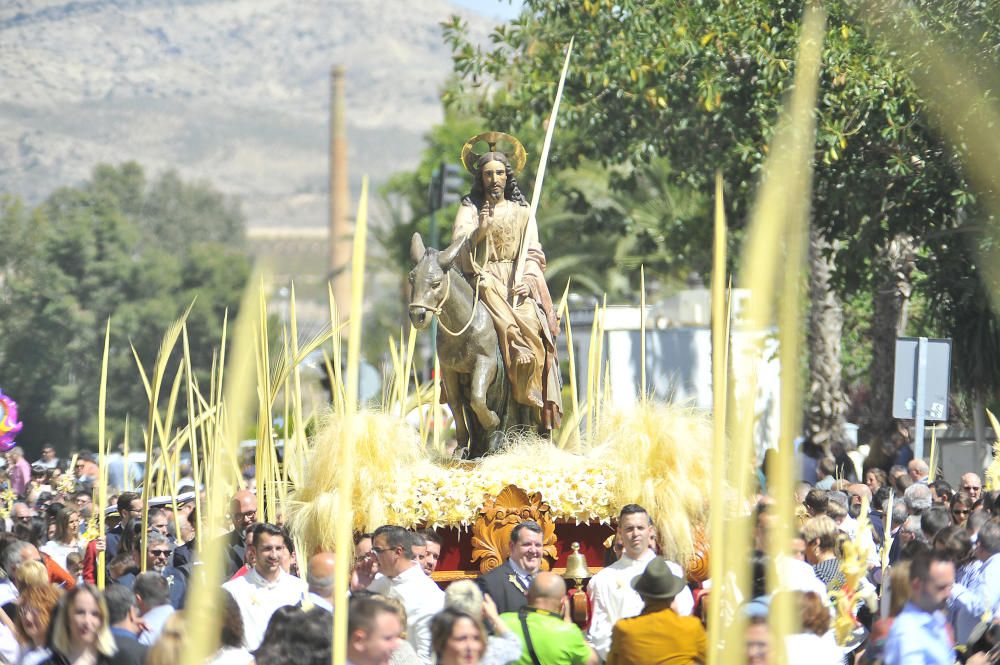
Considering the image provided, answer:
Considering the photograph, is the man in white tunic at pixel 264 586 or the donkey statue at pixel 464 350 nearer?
the man in white tunic at pixel 264 586

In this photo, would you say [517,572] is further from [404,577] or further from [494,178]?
[494,178]

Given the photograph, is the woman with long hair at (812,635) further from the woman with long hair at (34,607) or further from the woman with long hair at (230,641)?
the woman with long hair at (34,607)

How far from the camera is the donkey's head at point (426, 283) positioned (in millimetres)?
12164

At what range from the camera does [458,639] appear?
6289mm

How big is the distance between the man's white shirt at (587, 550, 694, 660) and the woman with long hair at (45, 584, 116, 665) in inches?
113

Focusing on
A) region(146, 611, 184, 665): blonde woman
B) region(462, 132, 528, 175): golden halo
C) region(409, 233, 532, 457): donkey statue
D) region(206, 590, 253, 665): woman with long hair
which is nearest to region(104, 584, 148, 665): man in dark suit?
region(206, 590, 253, 665): woman with long hair

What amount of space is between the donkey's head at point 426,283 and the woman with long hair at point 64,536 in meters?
2.48

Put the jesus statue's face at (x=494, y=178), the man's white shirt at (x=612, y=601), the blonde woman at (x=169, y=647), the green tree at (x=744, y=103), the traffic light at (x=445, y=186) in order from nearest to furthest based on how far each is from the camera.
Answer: the blonde woman at (x=169, y=647), the man's white shirt at (x=612, y=601), the jesus statue's face at (x=494, y=178), the green tree at (x=744, y=103), the traffic light at (x=445, y=186)

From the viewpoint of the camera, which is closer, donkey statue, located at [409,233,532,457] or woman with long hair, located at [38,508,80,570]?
woman with long hair, located at [38,508,80,570]

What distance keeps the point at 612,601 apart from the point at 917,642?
2491 millimetres

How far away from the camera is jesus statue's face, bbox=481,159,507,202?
13039mm

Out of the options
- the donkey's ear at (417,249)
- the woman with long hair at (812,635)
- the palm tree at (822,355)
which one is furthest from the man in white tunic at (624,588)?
the palm tree at (822,355)

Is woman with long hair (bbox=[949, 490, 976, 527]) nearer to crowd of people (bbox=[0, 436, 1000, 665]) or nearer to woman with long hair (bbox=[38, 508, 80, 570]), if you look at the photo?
crowd of people (bbox=[0, 436, 1000, 665])

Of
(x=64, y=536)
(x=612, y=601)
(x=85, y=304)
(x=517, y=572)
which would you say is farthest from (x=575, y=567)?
(x=85, y=304)
